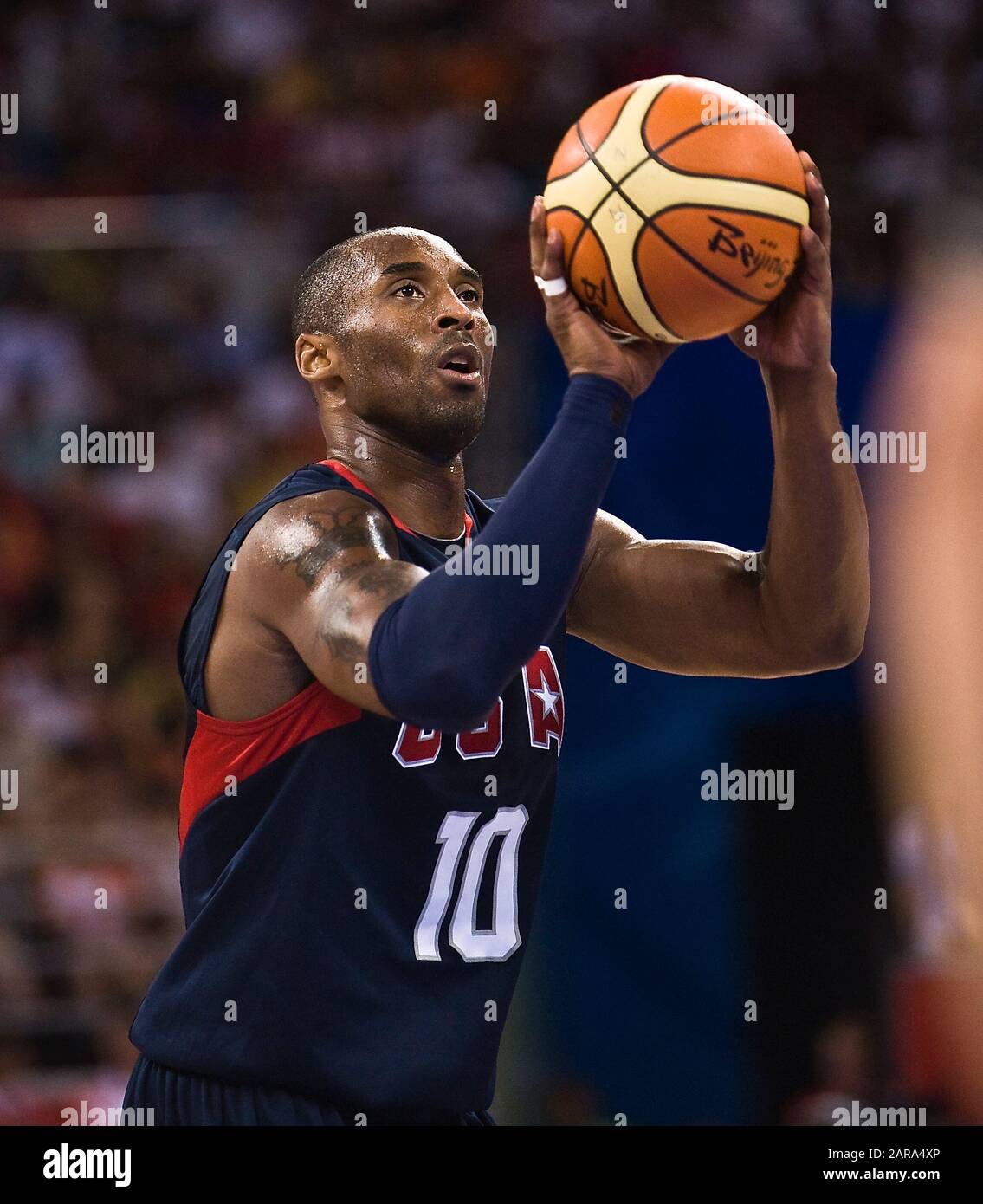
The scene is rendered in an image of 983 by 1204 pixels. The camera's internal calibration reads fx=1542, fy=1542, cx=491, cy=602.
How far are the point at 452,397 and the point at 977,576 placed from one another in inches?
64.4

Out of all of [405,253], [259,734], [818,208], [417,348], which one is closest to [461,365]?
[417,348]

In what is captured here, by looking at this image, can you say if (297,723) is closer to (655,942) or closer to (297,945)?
(297,945)

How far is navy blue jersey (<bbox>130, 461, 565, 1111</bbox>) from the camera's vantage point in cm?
302

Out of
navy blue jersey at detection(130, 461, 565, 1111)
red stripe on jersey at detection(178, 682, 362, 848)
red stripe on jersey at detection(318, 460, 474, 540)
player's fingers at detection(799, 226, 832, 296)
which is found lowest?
navy blue jersey at detection(130, 461, 565, 1111)

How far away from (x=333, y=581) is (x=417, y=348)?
734 mm

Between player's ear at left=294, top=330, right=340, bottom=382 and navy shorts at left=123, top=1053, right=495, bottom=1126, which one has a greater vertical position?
player's ear at left=294, top=330, right=340, bottom=382

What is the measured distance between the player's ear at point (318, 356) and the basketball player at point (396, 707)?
5 centimetres

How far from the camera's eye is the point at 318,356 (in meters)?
3.60

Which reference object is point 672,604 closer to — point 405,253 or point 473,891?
point 473,891

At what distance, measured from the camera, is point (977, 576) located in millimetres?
1946

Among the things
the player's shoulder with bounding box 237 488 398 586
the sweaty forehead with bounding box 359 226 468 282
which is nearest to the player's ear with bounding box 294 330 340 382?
the sweaty forehead with bounding box 359 226 468 282

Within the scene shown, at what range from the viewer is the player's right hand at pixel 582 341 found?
2.88m

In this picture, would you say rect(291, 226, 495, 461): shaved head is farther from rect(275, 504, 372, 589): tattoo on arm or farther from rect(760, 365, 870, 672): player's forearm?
rect(760, 365, 870, 672): player's forearm

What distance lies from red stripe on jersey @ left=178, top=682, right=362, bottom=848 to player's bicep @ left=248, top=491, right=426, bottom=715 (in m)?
0.12
